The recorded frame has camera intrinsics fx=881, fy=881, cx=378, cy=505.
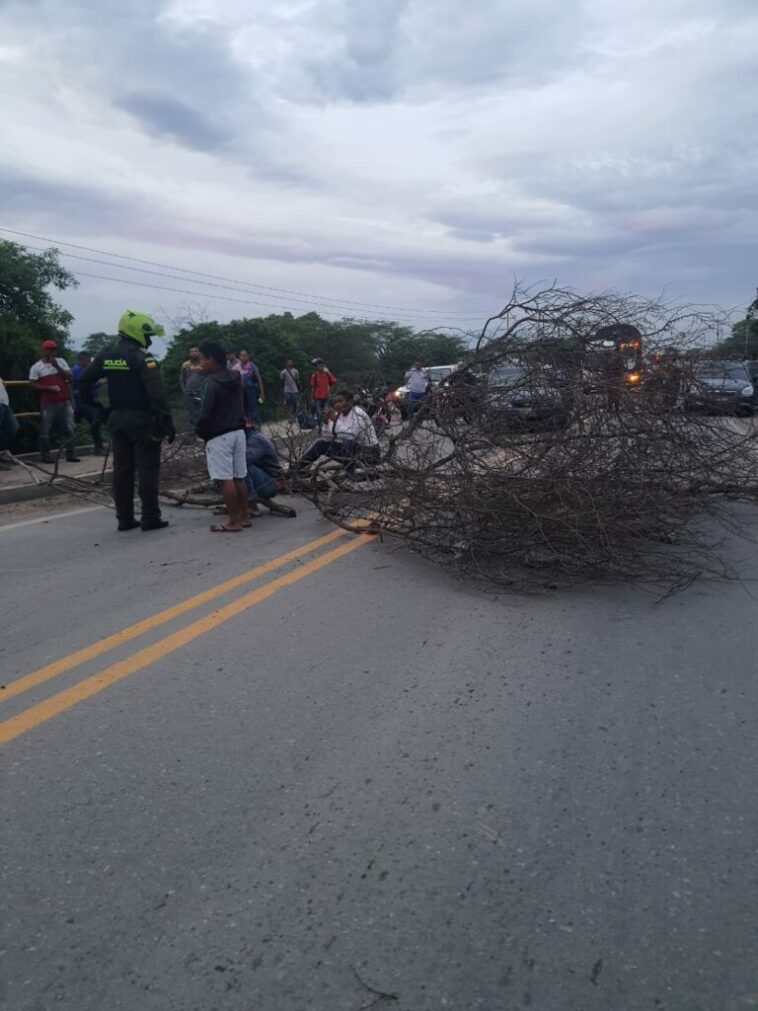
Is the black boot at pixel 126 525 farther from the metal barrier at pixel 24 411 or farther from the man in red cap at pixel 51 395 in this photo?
the metal barrier at pixel 24 411

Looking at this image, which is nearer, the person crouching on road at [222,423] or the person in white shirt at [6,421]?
the person crouching on road at [222,423]

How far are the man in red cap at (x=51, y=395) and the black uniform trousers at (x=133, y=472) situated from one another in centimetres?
413

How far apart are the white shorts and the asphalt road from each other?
2559 mm

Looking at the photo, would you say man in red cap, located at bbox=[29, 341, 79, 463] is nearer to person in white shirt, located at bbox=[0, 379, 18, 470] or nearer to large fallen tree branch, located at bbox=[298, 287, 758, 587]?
person in white shirt, located at bbox=[0, 379, 18, 470]

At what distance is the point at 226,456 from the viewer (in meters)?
8.20

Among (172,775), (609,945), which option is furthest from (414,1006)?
(172,775)

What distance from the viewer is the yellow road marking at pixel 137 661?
13.3 feet

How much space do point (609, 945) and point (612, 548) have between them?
408 cm

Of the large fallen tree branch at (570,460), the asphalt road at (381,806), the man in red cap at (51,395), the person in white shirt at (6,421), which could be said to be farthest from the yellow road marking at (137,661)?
the man in red cap at (51,395)

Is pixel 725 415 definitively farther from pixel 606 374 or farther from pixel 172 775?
pixel 172 775

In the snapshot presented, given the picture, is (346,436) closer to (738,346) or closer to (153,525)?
(153,525)

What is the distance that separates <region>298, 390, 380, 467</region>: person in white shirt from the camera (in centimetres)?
858

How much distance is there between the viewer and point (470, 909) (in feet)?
8.97

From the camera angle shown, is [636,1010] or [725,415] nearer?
[636,1010]
